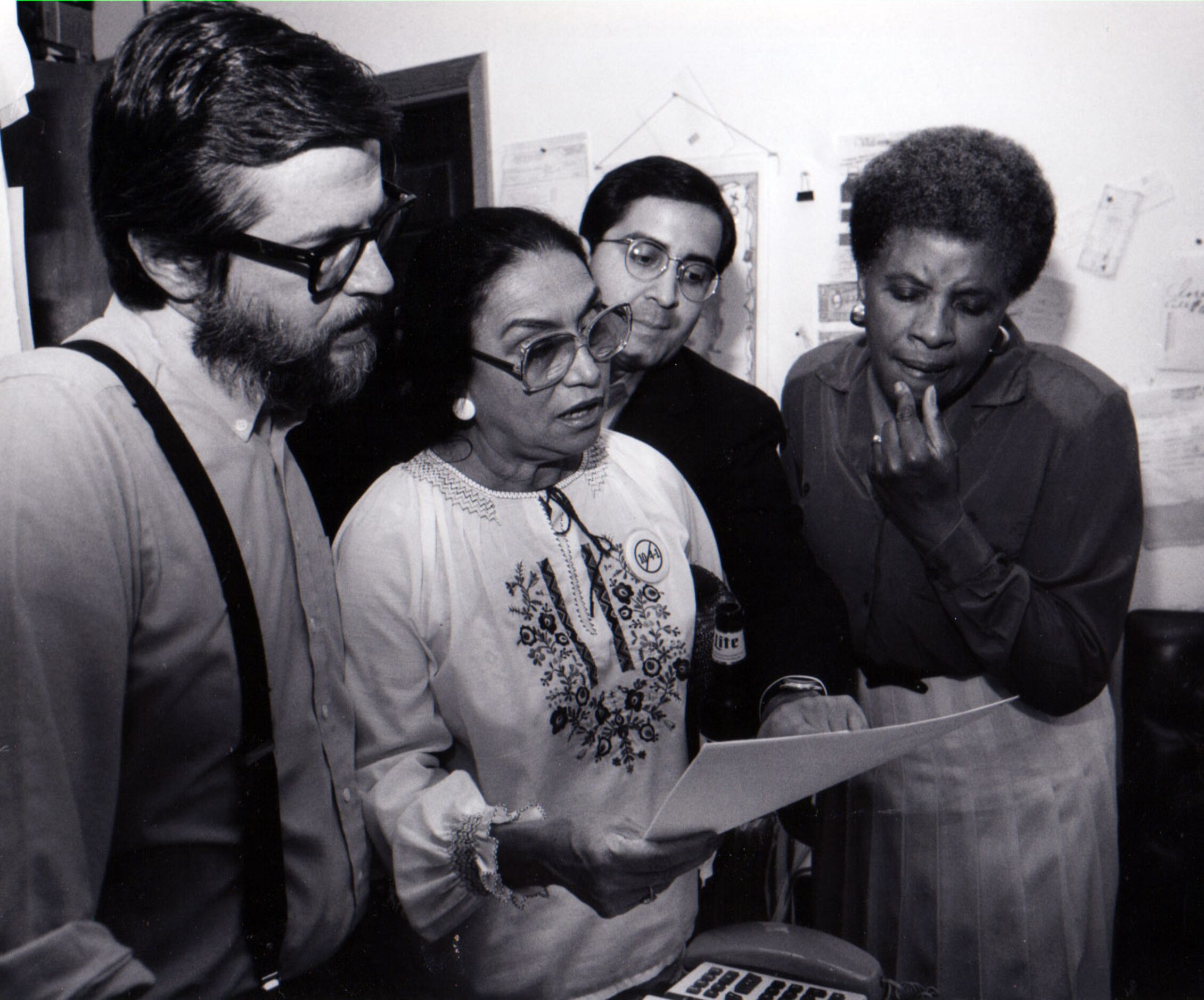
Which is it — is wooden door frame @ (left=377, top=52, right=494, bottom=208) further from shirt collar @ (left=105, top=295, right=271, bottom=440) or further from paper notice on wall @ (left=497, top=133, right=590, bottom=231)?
shirt collar @ (left=105, top=295, right=271, bottom=440)

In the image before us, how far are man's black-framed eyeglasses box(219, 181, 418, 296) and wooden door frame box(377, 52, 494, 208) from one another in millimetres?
1653

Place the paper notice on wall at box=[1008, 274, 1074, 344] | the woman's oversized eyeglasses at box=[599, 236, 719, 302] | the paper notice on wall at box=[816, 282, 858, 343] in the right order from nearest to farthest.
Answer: the woman's oversized eyeglasses at box=[599, 236, 719, 302] → the paper notice on wall at box=[1008, 274, 1074, 344] → the paper notice on wall at box=[816, 282, 858, 343]

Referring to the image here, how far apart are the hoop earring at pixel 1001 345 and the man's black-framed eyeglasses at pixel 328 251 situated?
3.24 ft

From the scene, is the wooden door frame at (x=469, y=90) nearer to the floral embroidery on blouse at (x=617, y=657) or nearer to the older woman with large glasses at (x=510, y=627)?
the older woman with large glasses at (x=510, y=627)

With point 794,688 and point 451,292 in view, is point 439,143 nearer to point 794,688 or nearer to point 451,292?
point 451,292

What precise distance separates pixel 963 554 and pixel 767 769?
699mm

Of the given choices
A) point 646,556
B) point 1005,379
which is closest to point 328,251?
Result: point 646,556

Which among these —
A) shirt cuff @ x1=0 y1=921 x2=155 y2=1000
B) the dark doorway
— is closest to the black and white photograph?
shirt cuff @ x1=0 y1=921 x2=155 y2=1000

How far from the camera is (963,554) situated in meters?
1.32

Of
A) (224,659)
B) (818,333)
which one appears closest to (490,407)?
(224,659)

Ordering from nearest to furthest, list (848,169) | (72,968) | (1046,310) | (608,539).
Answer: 1. (72,968)
2. (608,539)
3. (1046,310)
4. (848,169)

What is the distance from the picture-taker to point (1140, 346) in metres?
1.84

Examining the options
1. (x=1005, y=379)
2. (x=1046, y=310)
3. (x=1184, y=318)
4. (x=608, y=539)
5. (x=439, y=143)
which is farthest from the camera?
(x=439, y=143)

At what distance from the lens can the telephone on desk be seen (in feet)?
3.02
